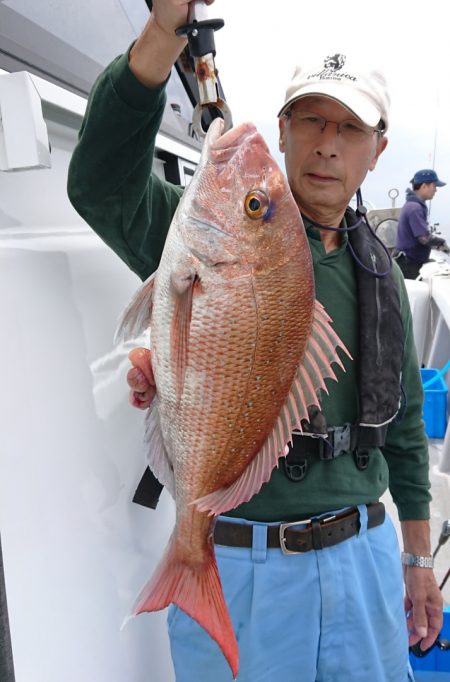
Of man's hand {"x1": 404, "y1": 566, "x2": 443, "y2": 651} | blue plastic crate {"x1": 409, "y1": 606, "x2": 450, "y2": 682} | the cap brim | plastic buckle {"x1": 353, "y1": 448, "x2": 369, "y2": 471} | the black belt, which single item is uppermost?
the cap brim

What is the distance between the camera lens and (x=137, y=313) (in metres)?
1.16

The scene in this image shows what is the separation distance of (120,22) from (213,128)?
1.44 metres

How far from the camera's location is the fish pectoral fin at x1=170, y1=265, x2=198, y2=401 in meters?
1.05

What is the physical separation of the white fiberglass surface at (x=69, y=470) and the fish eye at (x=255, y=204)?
0.47 metres

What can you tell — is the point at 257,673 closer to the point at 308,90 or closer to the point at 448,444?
the point at 308,90

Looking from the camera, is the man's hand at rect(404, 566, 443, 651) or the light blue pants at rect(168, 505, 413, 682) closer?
the light blue pants at rect(168, 505, 413, 682)

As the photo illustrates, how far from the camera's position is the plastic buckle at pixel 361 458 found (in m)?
1.61

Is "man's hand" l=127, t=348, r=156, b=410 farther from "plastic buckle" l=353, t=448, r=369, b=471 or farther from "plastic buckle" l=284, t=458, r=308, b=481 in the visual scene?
"plastic buckle" l=353, t=448, r=369, b=471

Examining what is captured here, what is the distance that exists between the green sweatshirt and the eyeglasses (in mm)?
309

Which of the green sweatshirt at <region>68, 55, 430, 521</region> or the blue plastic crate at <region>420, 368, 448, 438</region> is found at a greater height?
the green sweatshirt at <region>68, 55, 430, 521</region>

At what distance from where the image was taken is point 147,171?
4.10 feet

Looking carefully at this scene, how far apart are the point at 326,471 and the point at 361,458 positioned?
0.45 feet

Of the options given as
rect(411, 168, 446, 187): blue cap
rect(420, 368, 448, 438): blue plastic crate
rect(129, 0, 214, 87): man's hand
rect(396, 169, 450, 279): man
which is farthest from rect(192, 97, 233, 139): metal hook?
rect(411, 168, 446, 187): blue cap

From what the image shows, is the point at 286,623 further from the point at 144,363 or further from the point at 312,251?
the point at 312,251
